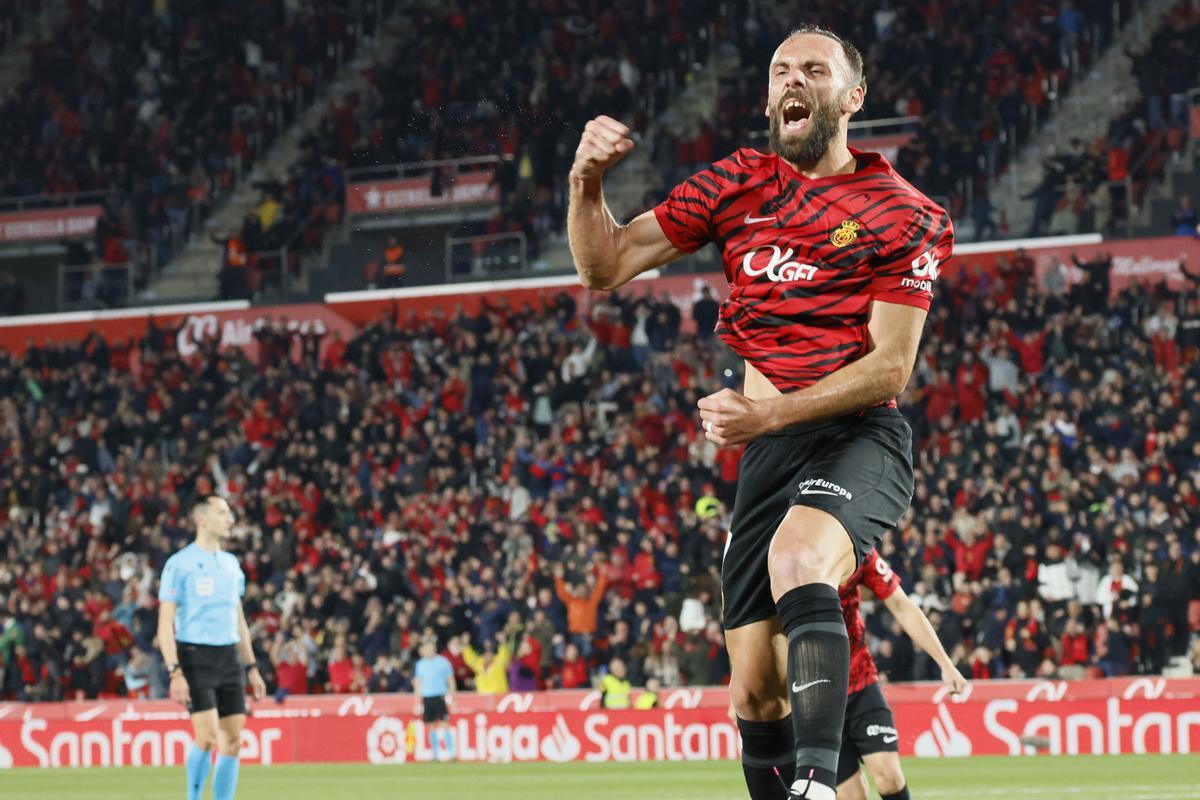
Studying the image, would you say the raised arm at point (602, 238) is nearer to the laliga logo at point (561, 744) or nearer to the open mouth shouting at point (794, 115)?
the open mouth shouting at point (794, 115)

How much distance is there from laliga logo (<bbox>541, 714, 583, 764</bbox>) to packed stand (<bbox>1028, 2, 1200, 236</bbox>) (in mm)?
10822

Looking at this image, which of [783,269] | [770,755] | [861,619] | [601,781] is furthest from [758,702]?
[601,781]

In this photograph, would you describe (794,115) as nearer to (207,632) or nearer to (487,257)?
(207,632)

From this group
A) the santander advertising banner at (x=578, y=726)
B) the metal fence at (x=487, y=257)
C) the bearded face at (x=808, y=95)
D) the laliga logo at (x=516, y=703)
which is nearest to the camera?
the bearded face at (x=808, y=95)

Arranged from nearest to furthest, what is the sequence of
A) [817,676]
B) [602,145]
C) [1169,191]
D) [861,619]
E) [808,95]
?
1. [817,676]
2. [602,145]
3. [808,95]
4. [861,619]
5. [1169,191]

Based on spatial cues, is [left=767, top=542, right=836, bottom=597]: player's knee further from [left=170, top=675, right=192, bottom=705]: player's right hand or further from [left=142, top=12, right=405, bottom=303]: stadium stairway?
[left=142, top=12, right=405, bottom=303]: stadium stairway

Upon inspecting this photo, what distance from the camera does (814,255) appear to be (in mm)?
5238

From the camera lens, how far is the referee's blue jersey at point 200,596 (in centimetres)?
1209

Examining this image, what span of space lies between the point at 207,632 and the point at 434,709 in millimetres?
7616

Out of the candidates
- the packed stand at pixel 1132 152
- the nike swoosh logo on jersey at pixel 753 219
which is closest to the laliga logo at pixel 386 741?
the packed stand at pixel 1132 152

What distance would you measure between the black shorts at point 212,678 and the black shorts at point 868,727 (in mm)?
5368

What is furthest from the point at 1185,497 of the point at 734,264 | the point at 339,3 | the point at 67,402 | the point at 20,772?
the point at 339,3

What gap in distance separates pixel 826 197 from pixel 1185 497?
15082 millimetres

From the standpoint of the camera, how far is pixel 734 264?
17.9ft
